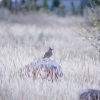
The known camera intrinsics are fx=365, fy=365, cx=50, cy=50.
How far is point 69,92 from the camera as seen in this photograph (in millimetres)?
5059

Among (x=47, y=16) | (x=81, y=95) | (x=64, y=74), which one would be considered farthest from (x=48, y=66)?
(x=47, y=16)

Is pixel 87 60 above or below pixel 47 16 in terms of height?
above

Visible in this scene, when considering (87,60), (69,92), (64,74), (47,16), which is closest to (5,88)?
(69,92)

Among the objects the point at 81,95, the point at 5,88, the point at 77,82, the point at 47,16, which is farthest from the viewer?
the point at 47,16

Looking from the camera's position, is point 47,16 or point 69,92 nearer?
point 69,92

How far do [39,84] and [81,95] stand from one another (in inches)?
30.0

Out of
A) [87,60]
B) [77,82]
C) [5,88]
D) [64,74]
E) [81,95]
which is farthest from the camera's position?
[87,60]

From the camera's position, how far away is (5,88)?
5.24 meters

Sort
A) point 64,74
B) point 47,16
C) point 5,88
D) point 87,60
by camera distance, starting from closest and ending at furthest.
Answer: point 5,88 < point 64,74 < point 87,60 < point 47,16

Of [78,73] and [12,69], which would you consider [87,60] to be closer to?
[78,73]

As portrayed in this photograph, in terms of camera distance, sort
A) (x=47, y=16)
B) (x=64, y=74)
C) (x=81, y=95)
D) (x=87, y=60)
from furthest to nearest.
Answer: (x=47, y=16) < (x=87, y=60) < (x=64, y=74) < (x=81, y=95)

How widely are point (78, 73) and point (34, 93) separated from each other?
4.65ft

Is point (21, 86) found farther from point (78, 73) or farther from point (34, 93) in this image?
point (78, 73)

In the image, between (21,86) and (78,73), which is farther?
(78,73)
